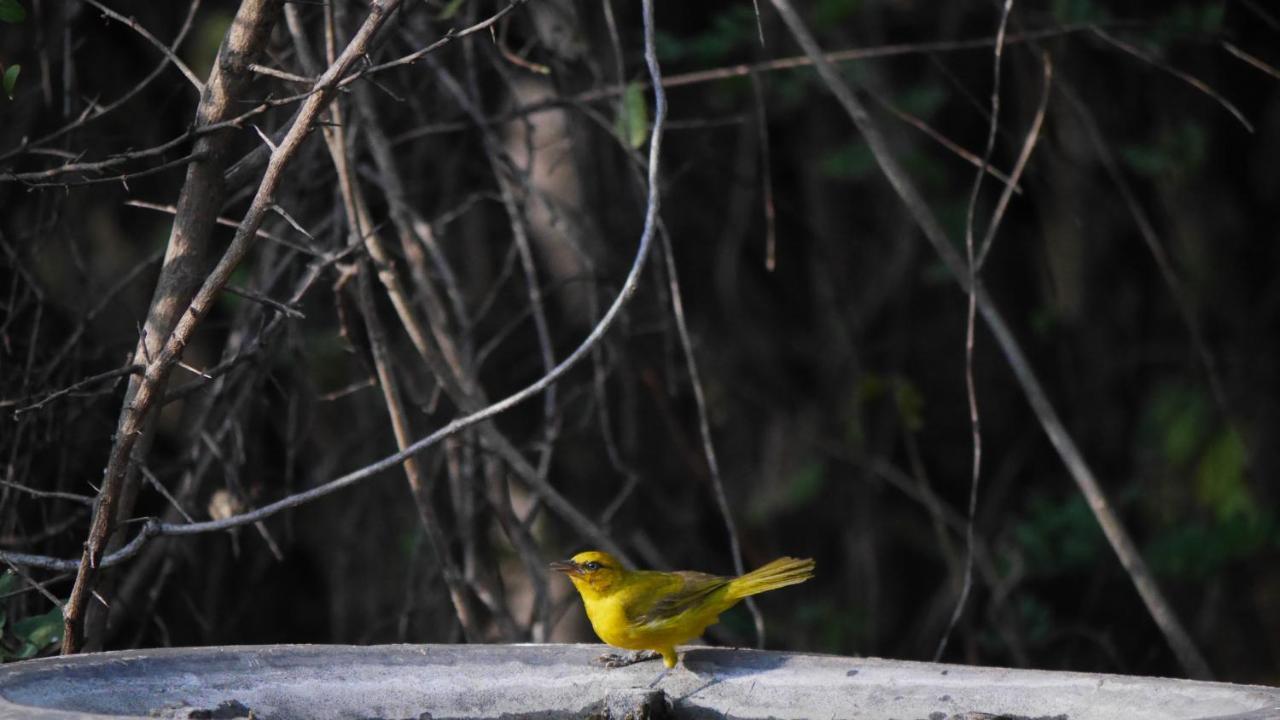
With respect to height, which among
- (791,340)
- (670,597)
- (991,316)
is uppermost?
(991,316)

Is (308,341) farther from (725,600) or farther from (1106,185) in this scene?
(1106,185)

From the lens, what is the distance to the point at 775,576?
10.6 ft

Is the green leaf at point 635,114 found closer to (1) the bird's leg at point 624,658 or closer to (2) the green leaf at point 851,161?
(1) the bird's leg at point 624,658

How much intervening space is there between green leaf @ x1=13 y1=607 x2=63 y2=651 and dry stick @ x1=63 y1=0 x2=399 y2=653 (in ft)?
0.29

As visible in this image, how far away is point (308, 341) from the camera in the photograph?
5.73 m

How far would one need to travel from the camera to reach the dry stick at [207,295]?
2.34m

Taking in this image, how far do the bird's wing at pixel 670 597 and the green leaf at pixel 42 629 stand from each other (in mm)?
1180

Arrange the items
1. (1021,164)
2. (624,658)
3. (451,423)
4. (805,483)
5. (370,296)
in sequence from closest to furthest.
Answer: (451,423)
(624,658)
(1021,164)
(370,296)
(805,483)

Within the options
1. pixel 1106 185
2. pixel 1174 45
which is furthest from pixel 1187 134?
pixel 1106 185

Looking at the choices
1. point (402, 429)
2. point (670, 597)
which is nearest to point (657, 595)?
point (670, 597)

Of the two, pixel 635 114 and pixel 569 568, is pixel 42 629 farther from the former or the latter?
pixel 635 114

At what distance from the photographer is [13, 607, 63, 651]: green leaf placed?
102 inches

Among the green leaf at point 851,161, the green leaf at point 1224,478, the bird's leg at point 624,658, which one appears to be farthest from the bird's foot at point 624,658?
the green leaf at point 1224,478

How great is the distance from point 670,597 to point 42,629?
1.34 meters
